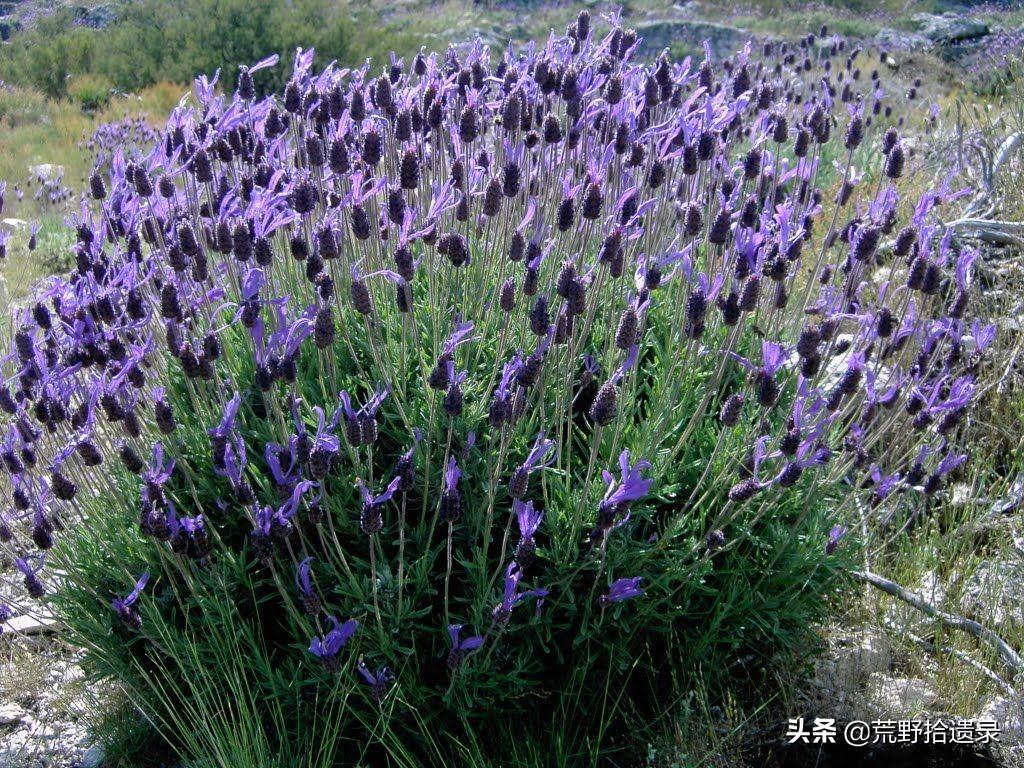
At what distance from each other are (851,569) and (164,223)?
2265 mm

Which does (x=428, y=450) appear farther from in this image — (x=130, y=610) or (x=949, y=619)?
(x=949, y=619)

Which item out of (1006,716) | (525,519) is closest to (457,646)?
(525,519)

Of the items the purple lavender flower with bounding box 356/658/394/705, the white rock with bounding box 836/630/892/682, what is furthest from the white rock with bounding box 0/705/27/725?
the white rock with bounding box 836/630/892/682

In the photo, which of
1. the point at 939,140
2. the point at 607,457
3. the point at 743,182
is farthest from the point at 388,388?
the point at 939,140

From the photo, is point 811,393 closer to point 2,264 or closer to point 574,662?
point 574,662

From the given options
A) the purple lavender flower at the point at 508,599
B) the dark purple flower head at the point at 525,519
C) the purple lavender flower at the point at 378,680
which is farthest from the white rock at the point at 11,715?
the dark purple flower head at the point at 525,519

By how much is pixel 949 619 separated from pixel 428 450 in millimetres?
1715

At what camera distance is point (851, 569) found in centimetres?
267

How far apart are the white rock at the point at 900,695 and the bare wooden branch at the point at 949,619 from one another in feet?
0.73

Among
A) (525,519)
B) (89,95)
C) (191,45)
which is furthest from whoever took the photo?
(191,45)

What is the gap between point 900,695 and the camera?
2578 mm

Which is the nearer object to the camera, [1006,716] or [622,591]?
[622,591]

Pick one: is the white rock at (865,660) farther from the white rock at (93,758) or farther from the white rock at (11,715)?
the white rock at (11,715)

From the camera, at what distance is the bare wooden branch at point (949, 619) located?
8.63ft
